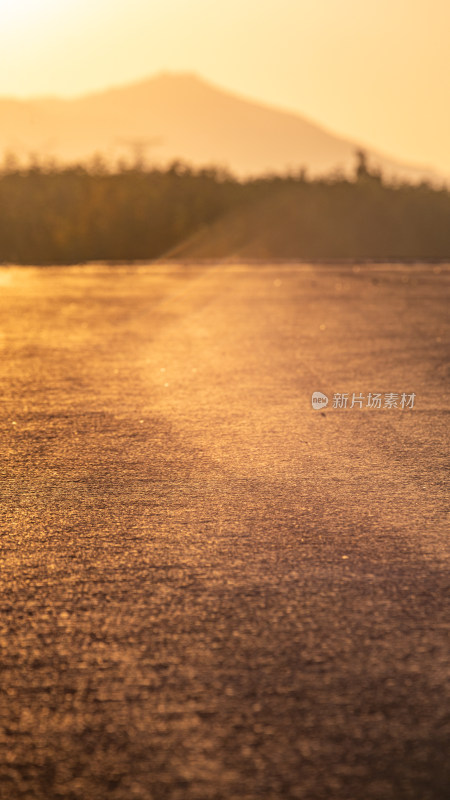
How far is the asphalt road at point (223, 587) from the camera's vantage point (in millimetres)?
3664

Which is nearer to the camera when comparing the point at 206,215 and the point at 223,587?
the point at 223,587

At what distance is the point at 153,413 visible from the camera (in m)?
10.3

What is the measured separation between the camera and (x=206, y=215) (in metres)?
51.3

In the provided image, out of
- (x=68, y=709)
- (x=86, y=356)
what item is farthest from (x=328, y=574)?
(x=86, y=356)

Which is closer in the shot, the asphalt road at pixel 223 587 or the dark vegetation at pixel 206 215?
the asphalt road at pixel 223 587

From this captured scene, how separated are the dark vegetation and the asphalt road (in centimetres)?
3600

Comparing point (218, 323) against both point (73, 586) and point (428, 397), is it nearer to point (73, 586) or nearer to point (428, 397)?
point (428, 397)

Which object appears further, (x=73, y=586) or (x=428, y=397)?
(x=428, y=397)

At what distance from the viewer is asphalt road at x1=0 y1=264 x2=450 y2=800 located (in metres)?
3.66

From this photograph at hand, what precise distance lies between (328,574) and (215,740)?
6.12ft

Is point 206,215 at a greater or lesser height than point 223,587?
lesser

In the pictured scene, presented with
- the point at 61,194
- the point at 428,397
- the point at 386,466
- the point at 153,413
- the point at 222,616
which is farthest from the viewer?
the point at 61,194

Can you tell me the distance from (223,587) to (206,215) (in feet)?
154

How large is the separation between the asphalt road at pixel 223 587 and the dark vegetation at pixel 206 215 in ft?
118
